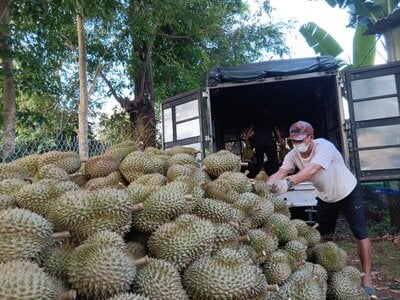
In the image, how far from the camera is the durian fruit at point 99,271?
1.23m

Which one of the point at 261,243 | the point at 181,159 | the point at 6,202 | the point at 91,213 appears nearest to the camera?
the point at 91,213

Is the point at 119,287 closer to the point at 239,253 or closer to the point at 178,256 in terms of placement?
the point at 178,256

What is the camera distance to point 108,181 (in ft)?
6.98

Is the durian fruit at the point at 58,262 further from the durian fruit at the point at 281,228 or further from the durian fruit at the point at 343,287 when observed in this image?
the durian fruit at the point at 343,287

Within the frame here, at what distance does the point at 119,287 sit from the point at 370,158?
5309 mm

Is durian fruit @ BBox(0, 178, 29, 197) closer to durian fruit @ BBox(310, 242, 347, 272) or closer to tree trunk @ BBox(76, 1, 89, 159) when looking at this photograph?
durian fruit @ BBox(310, 242, 347, 272)

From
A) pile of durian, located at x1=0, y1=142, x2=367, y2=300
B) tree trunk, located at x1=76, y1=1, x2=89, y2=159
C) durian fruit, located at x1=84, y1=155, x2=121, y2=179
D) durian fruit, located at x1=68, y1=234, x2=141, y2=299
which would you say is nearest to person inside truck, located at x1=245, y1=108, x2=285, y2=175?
tree trunk, located at x1=76, y1=1, x2=89, y2=159

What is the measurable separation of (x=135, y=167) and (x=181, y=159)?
0.36 m

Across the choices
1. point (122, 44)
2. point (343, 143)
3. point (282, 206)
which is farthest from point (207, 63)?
point (282, 206)

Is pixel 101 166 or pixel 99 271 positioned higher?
pixel 101 166

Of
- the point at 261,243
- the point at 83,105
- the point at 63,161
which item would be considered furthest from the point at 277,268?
the point at 83,105

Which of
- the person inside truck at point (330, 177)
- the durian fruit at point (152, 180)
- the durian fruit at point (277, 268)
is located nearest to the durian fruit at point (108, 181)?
the durian fruit at point (152, 180)

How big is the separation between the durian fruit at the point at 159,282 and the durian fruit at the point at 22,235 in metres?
0.37

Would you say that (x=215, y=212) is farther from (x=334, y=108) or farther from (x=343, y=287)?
(x=334, y=108)
